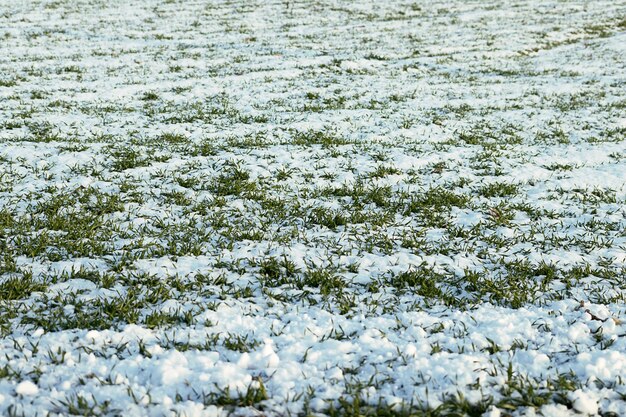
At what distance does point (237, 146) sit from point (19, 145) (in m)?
3.64

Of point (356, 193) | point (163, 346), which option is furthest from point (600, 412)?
point (356, 193)

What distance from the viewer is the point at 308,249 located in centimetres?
528

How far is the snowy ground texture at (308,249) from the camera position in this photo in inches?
131

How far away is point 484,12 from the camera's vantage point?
29.0 meters

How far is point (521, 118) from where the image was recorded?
11148 mm

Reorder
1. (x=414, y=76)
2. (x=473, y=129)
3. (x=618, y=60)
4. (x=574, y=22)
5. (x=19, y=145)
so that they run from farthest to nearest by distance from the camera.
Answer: (x=574, y=22), (x=618, y=60), (x=414, y=76), (x=473, y=129), (x=19, y=145)

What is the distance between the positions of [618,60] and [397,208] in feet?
55.2

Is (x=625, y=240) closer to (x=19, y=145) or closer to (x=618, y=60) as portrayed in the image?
(x=19, y=145)

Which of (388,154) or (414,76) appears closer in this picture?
(388,154)

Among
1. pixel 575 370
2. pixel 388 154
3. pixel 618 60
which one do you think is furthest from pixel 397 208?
pixel 618 60

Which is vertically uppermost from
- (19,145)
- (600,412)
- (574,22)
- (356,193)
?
(574,22)

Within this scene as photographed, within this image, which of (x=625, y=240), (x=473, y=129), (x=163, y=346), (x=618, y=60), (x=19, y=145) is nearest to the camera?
(x=163, y=346)

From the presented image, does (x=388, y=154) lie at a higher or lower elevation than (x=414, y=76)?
lower

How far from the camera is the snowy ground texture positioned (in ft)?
10.9
